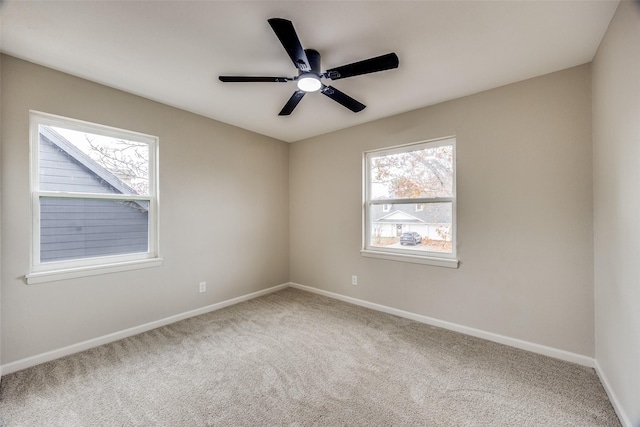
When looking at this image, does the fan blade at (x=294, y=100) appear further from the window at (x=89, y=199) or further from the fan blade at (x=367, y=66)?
the window at (x=89, y=199)

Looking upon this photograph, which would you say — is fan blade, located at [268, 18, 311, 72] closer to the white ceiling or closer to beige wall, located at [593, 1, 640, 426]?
the white ceiling

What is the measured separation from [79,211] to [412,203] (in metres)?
3.40

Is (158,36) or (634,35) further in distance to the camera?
(158,36)

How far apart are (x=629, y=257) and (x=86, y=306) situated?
4038 millimetres

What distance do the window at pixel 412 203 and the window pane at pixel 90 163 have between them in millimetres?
2676

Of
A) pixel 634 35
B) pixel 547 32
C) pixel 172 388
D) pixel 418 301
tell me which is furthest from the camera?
pixel 418 301

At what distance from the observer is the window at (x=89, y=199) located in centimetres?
224

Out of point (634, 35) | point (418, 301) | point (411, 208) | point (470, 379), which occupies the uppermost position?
point (634, 35)

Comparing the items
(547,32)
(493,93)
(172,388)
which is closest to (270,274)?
(172,388)

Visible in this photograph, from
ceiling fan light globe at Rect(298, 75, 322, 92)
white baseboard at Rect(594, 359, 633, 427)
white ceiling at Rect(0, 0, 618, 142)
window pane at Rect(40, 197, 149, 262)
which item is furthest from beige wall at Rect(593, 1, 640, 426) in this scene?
window pane at Rect(40, 197, 149, 262)

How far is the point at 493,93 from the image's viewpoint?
2.53 metres

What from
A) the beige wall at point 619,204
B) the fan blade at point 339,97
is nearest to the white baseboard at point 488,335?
the beige wall at point 619,204

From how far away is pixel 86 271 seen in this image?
7.85 feet

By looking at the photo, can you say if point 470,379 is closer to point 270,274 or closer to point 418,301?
point 418,301
